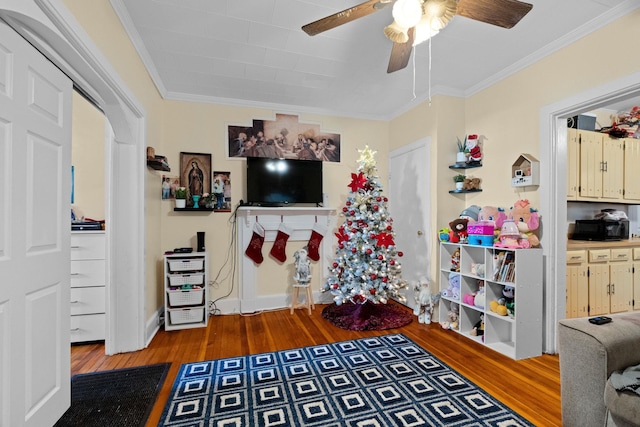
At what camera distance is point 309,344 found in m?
2.64

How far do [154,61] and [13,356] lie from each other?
2.54m

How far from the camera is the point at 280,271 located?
12.2ft

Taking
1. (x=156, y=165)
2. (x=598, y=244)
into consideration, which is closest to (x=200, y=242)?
(x=156, y=165)

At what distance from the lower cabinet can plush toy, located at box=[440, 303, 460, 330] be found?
1.11m

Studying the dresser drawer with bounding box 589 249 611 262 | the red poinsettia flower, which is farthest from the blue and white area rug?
the dresser drawer with bounding box 589 249 611 262

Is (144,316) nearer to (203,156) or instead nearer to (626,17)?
(203,156)

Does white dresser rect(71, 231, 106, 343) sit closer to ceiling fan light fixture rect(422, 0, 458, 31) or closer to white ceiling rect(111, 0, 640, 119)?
white ceiling rect(111, 0, 640, 119)

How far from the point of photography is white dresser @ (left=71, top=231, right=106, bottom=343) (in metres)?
2.60

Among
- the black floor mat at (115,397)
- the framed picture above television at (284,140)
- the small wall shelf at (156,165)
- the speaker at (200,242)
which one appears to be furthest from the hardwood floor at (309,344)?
the framed picture above television at (284,140)

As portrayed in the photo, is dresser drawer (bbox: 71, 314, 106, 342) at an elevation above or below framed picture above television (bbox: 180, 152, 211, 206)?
below

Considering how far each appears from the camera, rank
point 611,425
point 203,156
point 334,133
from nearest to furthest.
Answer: point 611,425, point 203,156, point 334,133

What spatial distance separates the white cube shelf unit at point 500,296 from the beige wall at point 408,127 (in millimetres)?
538

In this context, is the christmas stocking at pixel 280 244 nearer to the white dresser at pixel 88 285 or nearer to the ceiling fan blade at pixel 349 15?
the white dresser at pixel 88 285

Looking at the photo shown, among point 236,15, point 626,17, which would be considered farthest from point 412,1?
point 626,17
